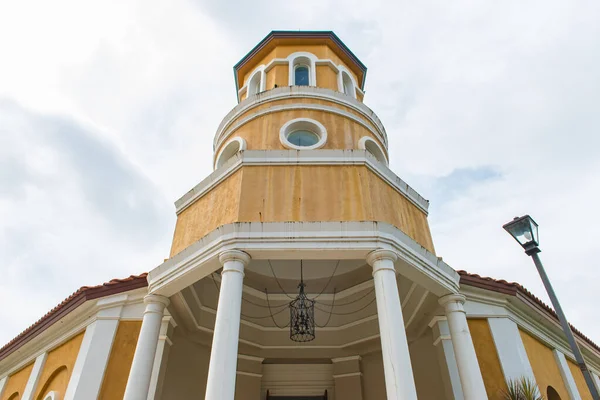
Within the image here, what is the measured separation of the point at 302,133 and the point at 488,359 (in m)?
7.11

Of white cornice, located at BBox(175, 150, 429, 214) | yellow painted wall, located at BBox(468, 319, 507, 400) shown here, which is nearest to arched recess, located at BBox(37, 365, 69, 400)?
white cornice, located at BBox(175, 150, 429, 214)

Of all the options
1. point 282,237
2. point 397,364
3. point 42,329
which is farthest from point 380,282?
point 42,329

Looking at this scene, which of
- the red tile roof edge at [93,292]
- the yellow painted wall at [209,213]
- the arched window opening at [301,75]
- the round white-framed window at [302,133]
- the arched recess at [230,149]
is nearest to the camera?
the yellow painted wall at [209,213]

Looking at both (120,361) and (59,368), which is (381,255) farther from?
(59,368)

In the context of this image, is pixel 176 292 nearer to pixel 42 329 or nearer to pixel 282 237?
pixel 282 237

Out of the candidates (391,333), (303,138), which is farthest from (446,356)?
(303,138)

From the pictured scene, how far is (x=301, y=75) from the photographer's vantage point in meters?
13.9

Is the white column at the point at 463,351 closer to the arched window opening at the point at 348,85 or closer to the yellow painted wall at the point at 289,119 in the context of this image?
the yellow painted wall at the point at 289,119

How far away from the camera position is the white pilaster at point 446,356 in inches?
370

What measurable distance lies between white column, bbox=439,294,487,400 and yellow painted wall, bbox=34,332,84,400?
347 inches

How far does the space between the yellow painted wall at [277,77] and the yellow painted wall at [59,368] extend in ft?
29.4

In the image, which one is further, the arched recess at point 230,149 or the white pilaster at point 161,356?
the arched recess at point 230,149

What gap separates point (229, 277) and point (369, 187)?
3.46m

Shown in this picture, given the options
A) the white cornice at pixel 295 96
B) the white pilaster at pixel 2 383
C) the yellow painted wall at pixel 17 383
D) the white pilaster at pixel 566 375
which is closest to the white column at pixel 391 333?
the white cornice at pixel 295 96
